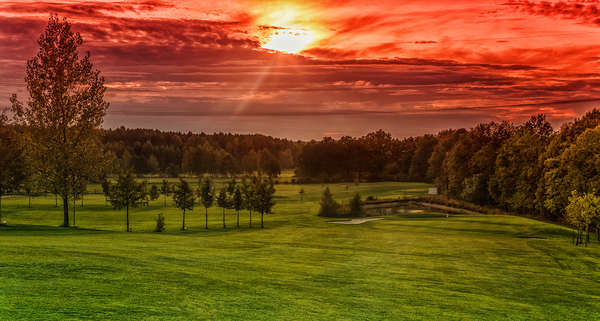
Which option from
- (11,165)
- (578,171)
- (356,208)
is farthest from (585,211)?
(11,165)

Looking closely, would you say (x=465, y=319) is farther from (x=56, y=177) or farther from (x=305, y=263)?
(x=56, y=177)

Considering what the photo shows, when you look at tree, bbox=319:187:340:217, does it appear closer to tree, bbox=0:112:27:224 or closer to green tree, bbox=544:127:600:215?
green tree, bbox=544:127:600:215

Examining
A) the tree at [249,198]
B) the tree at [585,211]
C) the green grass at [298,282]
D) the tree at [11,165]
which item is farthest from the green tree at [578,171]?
the tree at [11,165]

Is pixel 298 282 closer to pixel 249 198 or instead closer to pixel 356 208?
pixel 249 198

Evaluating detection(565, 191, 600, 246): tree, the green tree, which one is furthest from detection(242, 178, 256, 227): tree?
the green tree

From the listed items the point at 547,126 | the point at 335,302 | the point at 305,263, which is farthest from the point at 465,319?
the point at 547,126

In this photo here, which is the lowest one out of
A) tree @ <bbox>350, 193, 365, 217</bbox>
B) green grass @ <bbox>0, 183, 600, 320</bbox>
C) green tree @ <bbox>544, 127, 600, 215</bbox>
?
tree @ <bbox>350, 193, 365, 217</bbox>

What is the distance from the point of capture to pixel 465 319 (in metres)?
14.7

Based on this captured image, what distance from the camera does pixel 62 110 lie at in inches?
1555

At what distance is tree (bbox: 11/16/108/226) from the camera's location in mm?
38750

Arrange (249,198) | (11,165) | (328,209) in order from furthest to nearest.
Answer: (328,209)
(249,198)
(11,165)

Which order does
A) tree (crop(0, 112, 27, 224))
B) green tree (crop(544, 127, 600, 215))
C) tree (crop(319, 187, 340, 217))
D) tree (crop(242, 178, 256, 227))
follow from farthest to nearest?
tree (crop(319, 187, 340, 217)) < tree (crop(242, 178, 256, 227)) < green tree (crop(544, 127, 600, 215)) < tree (crop(0, 112, 27, 224))

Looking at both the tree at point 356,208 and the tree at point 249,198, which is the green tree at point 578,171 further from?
the tree at point 249,198

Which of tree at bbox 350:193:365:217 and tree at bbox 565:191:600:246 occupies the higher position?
tree at bbox 565:191:600:246
